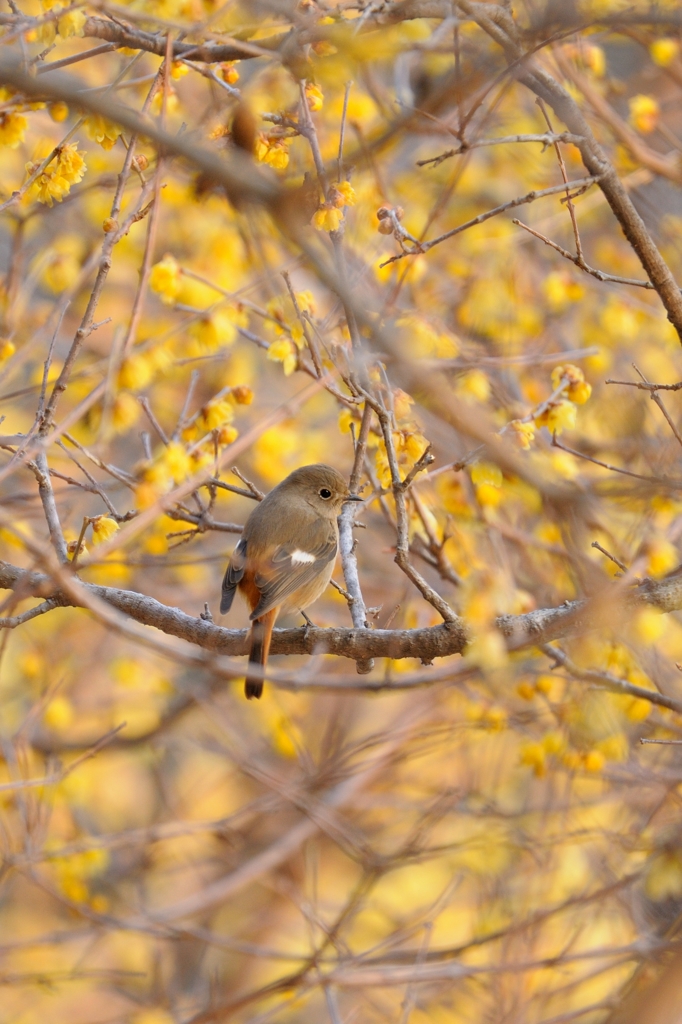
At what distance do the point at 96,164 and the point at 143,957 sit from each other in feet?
21.7

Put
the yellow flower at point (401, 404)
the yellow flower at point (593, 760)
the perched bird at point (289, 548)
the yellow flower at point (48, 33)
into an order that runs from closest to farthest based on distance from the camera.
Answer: the yellow flower at point (48, 33)
the yellow flower at point (401, 404)
the yellow flower at point (593, 760)
the perched bird at point (289, 548)

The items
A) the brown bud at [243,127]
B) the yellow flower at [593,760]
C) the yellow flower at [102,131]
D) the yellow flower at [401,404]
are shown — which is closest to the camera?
the brown bud at [243,127]

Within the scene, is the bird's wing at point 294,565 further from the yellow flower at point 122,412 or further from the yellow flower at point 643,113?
the yellow flower at point 643,113

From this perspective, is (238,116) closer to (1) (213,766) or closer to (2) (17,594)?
(2) (17,594)

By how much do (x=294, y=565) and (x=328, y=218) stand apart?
1744mm

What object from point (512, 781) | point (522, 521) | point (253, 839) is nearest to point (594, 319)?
point (522, 521)

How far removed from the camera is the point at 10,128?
3.07m

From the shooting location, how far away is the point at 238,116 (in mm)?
1979

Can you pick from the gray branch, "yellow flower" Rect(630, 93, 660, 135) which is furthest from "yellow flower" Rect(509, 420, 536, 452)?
"yellow flower" Rect(630, 93, 660, 135)

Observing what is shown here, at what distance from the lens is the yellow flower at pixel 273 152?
3.17 meters

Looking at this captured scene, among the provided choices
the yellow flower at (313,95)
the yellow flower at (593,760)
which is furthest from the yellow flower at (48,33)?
the yellow flower at (593,760)

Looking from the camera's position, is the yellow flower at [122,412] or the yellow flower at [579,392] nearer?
the yellow flower at [122,412]

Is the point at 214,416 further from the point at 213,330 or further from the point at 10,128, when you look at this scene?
the point at 10,128

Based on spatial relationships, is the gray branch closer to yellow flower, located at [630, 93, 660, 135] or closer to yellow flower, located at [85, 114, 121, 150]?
yellow flower, located at [85, 114, 121, 150]
